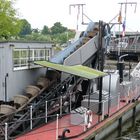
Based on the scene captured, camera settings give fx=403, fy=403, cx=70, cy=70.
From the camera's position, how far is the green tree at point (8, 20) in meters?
47.1

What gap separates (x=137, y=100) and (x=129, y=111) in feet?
5.96

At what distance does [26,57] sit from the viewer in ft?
64.8

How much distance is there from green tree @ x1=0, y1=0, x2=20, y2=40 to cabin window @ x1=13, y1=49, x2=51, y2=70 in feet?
86.1

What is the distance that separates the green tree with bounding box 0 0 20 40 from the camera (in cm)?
4712

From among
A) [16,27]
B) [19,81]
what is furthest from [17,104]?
[16,27]

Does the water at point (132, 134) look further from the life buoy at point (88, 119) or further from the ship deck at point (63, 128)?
the life buoy at point (88, 119)

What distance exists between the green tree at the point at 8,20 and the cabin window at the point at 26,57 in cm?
2623

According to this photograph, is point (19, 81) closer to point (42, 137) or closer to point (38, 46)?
point (38, 46)

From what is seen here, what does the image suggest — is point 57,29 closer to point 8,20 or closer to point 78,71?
point 8,20

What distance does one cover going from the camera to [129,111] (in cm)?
2358

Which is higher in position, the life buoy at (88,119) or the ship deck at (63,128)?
the life buoy at (88,119)

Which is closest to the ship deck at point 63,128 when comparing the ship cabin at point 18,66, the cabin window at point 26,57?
the ship cabin at point 18,66

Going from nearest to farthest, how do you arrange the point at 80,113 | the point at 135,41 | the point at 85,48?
the point at 80,113
the point at 85,48
the point at 135,41

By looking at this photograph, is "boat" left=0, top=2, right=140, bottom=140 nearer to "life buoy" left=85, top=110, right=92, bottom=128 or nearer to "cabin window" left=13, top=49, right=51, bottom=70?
"life buoy" left=85, top=110, right=92, bottom=128
